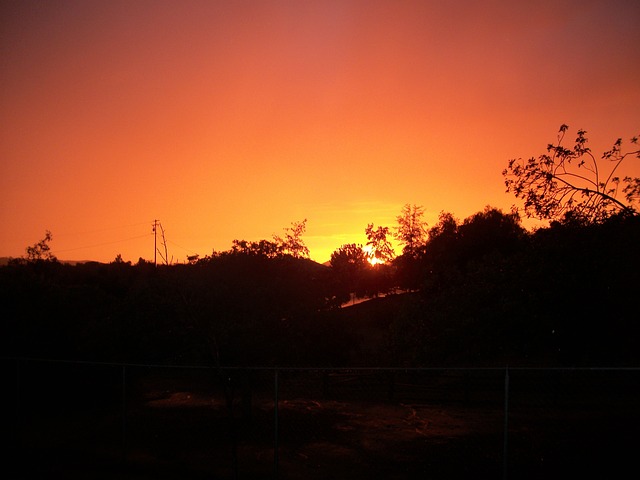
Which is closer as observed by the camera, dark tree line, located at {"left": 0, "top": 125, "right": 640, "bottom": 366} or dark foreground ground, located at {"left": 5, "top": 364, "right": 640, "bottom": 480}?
dark foreground ground, located at {"left": 5, "top": 364, "right": 640, "bottom": 480}

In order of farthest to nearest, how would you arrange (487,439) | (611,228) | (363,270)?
(363,270), (611,228), (487,439)

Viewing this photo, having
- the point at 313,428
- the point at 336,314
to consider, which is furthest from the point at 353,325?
the point at 313,428

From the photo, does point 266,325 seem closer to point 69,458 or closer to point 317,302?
point 317,302

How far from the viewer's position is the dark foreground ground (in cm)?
976

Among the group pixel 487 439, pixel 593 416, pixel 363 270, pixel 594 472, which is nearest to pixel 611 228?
pixel 593 416

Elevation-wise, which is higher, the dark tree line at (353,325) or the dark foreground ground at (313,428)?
the dark tree line at (353,325)

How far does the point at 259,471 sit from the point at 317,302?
11.8 m

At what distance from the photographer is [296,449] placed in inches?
460

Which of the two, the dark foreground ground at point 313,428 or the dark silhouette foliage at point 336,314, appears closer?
the dark foreground ground at point 313,428

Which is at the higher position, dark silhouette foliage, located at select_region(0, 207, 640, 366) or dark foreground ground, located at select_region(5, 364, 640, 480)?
dark silhouette foliage, located at select_region(0, 207, 640, 366)

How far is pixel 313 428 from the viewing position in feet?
45.6

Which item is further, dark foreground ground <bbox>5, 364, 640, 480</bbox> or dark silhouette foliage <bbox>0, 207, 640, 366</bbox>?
dark silhouette foliage <bbox>0, 207, 640, 366</bbox>

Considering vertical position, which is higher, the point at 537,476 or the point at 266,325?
the point at 266,325

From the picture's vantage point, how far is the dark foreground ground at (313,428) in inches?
384
